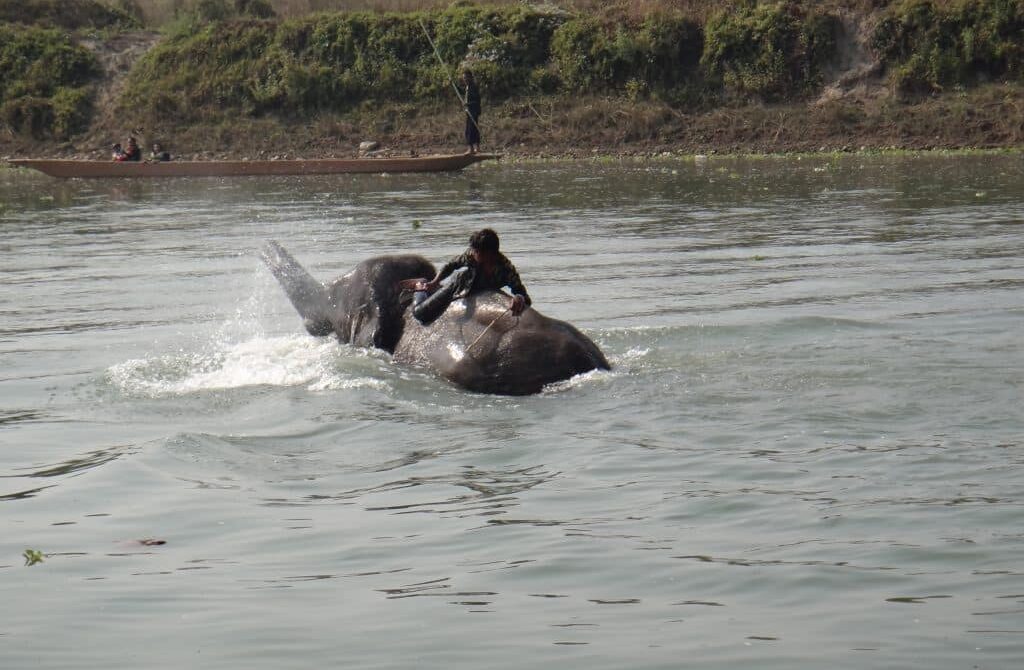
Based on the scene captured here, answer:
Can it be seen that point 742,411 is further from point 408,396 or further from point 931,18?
point 931,18

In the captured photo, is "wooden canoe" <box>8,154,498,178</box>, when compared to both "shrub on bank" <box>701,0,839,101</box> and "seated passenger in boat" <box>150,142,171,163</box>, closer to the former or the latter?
"seated passenger in boat" <box>150,142,171,163</box>

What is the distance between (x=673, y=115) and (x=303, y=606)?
33.8 m

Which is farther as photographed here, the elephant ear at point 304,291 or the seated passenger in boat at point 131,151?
the seated passenger in boat at point 131,151

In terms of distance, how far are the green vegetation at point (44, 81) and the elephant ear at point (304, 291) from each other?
109ft

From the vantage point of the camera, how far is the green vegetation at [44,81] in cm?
4412

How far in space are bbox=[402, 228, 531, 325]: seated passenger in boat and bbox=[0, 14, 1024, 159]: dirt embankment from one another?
25962 mm

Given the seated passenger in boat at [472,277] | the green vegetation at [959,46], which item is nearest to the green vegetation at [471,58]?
the green vegetation at [959,46]

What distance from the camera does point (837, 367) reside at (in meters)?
10.6

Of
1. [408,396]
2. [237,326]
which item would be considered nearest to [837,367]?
[408,396]

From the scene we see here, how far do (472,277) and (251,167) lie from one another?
24898mm

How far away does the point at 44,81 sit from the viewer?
149 feet

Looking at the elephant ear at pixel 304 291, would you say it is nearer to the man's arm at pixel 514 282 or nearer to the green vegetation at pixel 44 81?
the man's arm at pixel 514 282

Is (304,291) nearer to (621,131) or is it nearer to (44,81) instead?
(621,131)

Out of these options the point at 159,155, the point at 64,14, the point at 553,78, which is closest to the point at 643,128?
the point at 553,78
